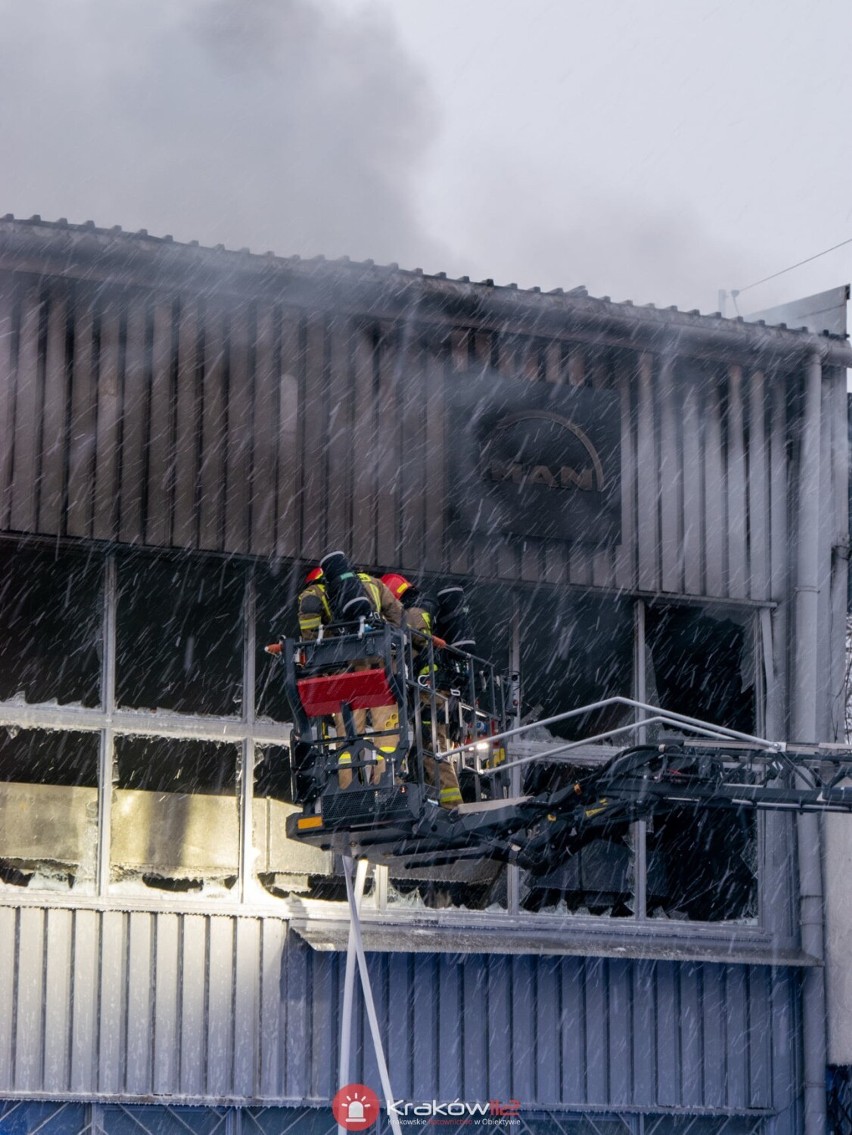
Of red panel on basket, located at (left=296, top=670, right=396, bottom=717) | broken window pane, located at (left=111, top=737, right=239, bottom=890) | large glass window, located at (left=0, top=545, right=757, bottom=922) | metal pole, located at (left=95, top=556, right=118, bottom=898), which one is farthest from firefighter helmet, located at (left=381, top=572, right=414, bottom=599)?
metal pole, located at (left=95, top=556, right=118, bottom=898)

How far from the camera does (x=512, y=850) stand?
12.8 meters

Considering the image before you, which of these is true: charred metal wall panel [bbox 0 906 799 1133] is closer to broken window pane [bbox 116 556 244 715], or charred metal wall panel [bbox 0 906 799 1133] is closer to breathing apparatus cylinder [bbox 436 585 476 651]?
broken window pane [bbox 116 556 244 715]

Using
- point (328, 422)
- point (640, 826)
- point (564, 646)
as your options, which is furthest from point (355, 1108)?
point (328, 422)

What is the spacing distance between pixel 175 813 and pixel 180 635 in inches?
55.4

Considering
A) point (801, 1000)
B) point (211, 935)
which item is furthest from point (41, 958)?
point (801, 1000)

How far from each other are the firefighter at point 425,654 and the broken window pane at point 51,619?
2440 mm

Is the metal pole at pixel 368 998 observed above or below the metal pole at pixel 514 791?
below

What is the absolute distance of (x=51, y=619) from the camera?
45.2 ft

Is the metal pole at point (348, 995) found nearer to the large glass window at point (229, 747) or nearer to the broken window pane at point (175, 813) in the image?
the large glass window at point (229, 747)

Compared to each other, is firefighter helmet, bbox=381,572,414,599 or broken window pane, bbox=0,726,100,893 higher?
firefighter helmet, bbox=381,572,414,599

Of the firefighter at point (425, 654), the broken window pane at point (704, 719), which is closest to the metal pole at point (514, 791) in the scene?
the broken window pane at point (704, 719)

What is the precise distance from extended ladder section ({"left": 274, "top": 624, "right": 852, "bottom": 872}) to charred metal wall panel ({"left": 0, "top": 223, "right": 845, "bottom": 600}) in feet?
6.45

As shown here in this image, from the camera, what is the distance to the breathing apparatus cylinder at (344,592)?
11766 mm

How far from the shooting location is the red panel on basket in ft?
38.6
